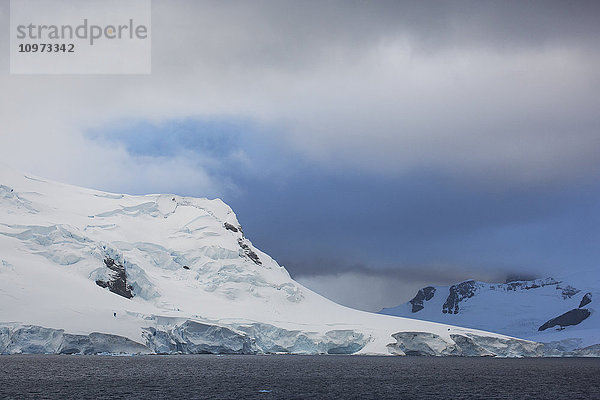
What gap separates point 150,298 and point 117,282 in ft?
35.2

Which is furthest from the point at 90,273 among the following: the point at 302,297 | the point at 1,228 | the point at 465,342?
the point at 465,342

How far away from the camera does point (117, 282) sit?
153875 mm

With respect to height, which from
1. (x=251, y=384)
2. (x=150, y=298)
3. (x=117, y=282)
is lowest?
(x=251, y=384)

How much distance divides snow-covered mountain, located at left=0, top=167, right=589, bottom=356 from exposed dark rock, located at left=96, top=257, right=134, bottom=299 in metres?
0.26

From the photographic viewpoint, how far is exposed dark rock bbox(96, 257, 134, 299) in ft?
493

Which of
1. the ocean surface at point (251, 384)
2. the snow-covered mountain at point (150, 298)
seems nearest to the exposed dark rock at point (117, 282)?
the snow-covered mountain at point (150, 298)

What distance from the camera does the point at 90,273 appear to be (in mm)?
150375

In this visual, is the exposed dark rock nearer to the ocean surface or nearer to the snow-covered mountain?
the snow-covered mountain

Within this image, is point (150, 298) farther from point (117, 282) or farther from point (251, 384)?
point (251, 384)

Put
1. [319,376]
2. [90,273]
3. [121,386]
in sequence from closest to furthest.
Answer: [121,386]
[319,376]
[90,273]

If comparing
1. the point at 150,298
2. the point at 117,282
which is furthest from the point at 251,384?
the point at 150,298

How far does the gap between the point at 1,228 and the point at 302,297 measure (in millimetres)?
85909

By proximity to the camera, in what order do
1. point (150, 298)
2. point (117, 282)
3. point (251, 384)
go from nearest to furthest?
point (251, 384), point (117, 282), point (150, 298)

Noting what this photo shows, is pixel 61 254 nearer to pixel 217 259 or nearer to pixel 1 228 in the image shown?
pixel 1 228
